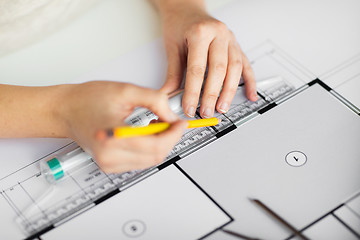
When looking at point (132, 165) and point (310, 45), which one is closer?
point (132, 165)

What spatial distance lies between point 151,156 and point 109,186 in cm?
12

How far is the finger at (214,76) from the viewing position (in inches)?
29.2

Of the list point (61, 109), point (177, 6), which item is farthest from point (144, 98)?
point (177, 6)

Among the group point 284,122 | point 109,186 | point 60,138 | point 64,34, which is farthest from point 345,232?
point 64,34

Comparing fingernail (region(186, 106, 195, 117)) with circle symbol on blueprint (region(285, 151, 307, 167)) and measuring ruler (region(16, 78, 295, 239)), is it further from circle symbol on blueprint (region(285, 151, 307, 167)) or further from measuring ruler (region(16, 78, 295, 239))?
circle symbol on blueprint (region(285, 151, 307, 167))

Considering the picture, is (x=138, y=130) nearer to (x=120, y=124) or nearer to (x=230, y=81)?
(x=120, y=124)

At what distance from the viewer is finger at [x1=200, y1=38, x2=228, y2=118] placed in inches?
29.2

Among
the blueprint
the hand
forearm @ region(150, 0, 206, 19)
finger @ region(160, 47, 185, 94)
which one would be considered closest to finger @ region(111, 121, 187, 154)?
the hand

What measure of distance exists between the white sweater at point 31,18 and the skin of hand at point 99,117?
198mm

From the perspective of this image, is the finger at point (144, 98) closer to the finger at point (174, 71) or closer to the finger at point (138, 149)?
the finger at point (138, 149)

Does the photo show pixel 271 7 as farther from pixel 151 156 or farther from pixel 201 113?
pixel 151 156

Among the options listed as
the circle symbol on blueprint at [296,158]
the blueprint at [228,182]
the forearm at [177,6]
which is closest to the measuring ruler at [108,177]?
the blueprint at [228,182]

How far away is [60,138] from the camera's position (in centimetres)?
74

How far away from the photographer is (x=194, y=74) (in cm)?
75
